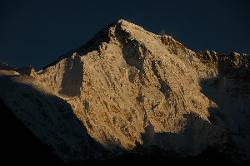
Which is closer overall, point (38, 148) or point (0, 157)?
point (0, 157)

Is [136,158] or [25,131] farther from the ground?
[136,158]

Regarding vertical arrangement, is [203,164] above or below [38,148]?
above

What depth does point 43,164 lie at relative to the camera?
70.1m

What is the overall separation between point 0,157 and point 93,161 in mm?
128490

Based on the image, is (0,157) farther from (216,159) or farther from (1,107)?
(216,159)

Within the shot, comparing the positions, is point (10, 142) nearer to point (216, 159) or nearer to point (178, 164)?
point (216, 159)

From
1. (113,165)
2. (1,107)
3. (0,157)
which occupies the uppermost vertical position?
(113,165)

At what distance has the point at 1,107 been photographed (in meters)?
69.9

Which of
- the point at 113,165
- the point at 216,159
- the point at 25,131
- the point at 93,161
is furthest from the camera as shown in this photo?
the point at 93,161

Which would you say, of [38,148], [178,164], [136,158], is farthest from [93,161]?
[38,148]

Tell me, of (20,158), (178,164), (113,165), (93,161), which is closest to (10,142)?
(20,158)

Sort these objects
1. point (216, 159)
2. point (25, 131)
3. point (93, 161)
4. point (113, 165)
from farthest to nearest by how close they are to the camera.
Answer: point (93, 161) < point (113, 165) < point (216, 159) < point (25, 131)

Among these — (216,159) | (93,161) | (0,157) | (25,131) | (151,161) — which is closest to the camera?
(0,157)

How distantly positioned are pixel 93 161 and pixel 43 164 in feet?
409
